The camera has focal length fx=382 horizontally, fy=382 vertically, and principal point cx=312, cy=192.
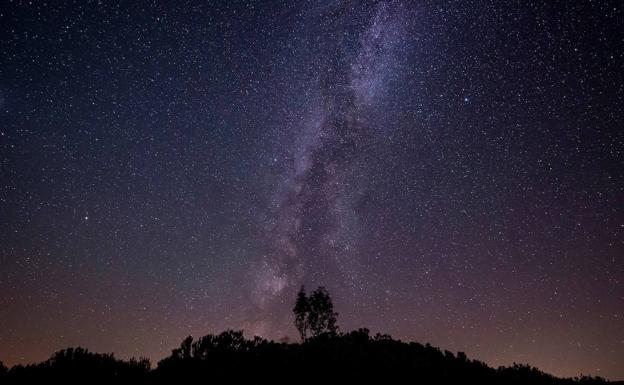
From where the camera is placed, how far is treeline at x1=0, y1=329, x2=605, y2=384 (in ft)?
73.7

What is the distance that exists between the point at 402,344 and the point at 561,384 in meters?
10.9

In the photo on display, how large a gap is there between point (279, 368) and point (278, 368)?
0.21ft

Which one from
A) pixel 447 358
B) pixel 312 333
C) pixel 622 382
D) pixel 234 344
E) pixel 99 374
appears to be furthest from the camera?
pixel 312 333

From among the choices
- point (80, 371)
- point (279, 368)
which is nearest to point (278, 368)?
point (279, 368)

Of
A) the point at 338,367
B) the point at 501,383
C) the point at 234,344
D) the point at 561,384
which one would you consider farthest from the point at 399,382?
the point at 234,344

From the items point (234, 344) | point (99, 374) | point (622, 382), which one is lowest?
point (622, 382)

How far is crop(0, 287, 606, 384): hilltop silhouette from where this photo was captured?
2248cm

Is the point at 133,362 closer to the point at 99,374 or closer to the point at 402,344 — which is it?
the point at 99,374

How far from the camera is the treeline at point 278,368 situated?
22469mm

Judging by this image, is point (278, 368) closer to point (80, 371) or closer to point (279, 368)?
point (279, 368)

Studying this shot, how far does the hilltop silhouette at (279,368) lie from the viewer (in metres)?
22.5

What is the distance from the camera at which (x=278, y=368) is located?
23.9 metres

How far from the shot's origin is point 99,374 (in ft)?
77.0

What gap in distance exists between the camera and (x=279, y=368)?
23938 millimetres
